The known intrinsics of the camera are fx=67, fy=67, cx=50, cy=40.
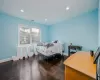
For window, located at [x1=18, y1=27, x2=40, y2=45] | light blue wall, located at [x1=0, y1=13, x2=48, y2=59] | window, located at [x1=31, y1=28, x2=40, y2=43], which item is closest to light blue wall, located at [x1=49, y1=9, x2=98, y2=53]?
window, located at [x1=31, y1=28, x2=40, y2=43]

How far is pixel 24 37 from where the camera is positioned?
4.79m

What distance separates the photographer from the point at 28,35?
5.06 meters

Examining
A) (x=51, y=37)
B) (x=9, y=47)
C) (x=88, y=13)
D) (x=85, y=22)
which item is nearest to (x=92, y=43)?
(x=85, y=22)

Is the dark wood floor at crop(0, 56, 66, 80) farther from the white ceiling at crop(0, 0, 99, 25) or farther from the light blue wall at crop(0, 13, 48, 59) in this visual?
the white ceiling at crop(0, 0, 99, 25)

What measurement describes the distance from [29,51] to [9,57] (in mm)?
1205

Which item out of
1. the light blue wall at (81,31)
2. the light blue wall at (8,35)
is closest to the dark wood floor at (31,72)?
the light blue wall at (8,35)

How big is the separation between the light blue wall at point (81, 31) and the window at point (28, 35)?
1824mm

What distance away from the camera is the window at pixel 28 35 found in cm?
459

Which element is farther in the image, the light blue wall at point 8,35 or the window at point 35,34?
the window at point 35,34

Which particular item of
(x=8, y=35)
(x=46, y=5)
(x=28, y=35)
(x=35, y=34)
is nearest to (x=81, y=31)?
(x=46, y=5)

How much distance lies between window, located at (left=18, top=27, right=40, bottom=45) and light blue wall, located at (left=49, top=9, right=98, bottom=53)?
1.82m

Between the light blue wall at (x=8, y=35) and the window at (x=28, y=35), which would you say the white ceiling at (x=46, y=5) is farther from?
the window at (x=28, y=35)

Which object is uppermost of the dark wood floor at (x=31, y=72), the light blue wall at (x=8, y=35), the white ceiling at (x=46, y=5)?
the white ceiling at (x=46, y=5)

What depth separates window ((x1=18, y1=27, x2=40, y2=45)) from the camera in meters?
4.59
